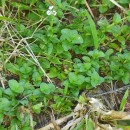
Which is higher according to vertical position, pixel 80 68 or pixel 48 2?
pixel 48 2

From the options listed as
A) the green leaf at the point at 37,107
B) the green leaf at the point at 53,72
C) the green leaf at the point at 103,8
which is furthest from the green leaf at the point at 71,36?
the green leaf at the point at 37,107

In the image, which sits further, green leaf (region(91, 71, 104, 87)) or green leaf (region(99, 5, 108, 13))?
green leaf (region(99, 5, 108, 13))

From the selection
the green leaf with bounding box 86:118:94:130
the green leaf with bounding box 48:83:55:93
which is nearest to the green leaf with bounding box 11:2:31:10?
the green leaf with bounding box 48:83:55:93

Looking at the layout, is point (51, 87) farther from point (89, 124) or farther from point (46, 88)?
point (89, 124)

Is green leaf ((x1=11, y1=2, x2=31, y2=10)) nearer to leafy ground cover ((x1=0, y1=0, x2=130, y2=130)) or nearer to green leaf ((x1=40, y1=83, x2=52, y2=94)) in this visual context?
leafy ground cover ((x1=0, y1=0, x2=130, y2=130))

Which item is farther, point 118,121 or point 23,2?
point 23,2

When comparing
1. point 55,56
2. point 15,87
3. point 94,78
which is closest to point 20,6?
point 55,56

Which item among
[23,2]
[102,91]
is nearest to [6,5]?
[23,2]

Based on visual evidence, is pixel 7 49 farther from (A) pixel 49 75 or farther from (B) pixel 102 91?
(B) pixel 102 91
